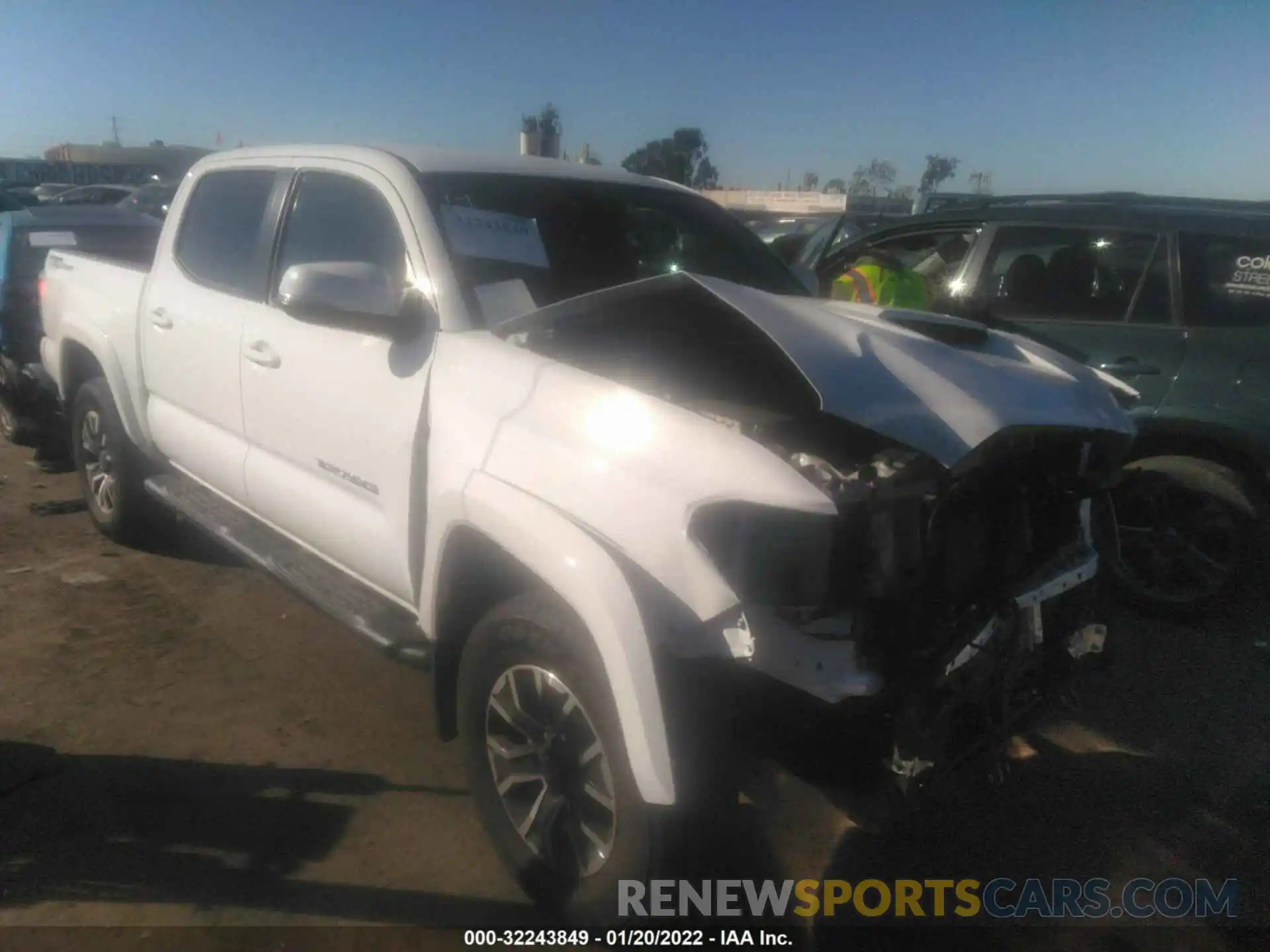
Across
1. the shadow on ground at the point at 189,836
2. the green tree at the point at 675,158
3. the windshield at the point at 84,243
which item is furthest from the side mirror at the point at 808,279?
the green tree at the point at 675,158

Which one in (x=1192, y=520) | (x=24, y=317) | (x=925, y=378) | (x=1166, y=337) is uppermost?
(x=925, y=378)

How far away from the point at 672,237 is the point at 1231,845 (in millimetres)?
2858

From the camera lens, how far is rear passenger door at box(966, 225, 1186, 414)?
4258mm

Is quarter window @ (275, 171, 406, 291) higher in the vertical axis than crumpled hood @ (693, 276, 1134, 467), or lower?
higher

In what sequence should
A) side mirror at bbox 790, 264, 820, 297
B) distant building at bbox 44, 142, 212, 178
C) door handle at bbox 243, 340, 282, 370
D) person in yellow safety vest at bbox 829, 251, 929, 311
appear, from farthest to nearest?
distant building at bbox 44, 142, 212, 178 → person in yellow safety vest at bbox 829, 251, 929, 311 → side mirror at bbox 790, 264, 820, 297 → door handle at bbox 243, 340, 282, 370

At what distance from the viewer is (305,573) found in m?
3.14

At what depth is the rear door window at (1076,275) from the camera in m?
4.36

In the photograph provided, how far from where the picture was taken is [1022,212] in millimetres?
4723

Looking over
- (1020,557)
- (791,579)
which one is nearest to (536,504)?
(791,579)

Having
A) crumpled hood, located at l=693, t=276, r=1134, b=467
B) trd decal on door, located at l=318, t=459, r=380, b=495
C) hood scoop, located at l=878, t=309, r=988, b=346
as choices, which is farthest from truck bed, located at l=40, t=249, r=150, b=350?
hood scoop, located at l=878, t=309, r=988, b=346

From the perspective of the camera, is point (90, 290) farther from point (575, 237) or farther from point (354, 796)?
point (354, 796)

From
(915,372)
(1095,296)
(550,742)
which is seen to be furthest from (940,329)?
(1095,296)

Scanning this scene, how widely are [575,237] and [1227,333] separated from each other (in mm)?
3056

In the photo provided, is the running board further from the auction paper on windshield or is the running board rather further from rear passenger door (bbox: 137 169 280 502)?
the auction paper on windshield
